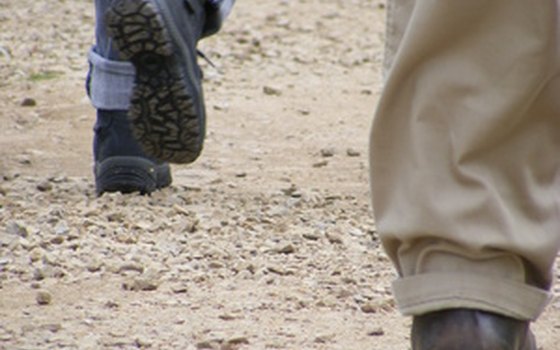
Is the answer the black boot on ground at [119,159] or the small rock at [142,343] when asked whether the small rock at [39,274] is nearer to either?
the small rock at [142,343]

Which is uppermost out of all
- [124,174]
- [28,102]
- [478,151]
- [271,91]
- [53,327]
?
[478,151]

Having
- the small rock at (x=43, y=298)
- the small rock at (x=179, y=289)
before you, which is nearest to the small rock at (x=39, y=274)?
the small rock at (x=43, y=298)

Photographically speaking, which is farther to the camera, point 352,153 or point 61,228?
point 352,153

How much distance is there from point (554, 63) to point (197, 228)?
4.90ft

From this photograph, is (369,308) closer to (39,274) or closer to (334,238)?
(334,238)

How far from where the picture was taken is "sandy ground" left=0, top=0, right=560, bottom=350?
2572 millimetres

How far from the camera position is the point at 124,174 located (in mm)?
3568

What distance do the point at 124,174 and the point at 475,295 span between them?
175cm

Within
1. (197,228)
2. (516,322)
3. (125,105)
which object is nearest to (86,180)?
(125,105)

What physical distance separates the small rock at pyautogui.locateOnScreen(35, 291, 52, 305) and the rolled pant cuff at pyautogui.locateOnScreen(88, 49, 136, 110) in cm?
85

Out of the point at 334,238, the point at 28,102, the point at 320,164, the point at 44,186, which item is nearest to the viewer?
the point at 334,238

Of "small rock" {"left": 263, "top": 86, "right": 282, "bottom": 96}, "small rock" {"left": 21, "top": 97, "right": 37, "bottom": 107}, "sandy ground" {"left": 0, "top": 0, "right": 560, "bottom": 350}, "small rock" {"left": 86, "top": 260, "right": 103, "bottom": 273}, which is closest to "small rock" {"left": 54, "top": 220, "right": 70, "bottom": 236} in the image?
"sandy ground" {"left": 0, "top": 0, "right": 560, "bottom": 350}

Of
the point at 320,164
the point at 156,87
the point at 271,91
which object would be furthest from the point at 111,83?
the point at 271,91

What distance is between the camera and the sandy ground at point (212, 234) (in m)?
2.57
